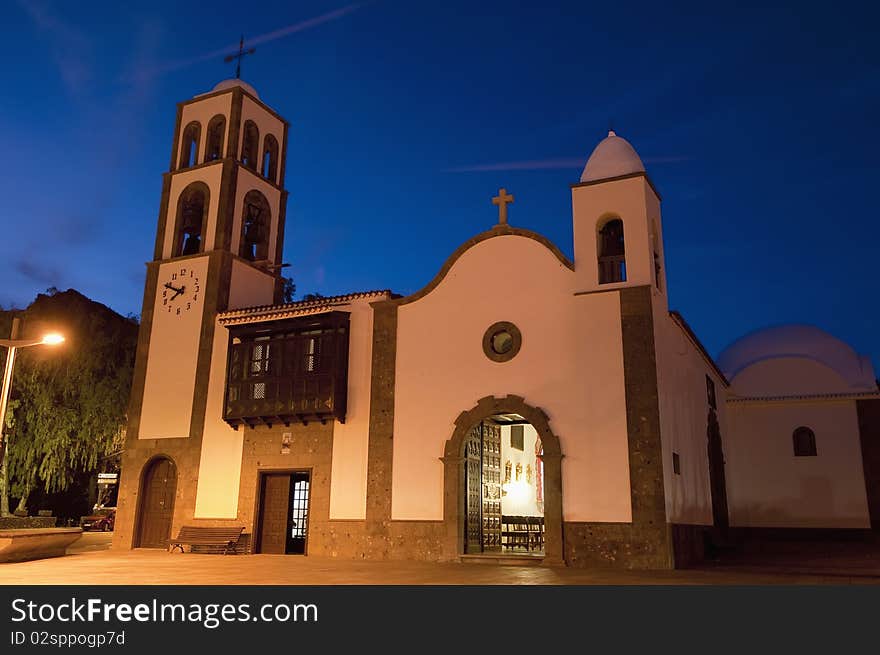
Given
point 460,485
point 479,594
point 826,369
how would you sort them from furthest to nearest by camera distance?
point 826,369
point 460,485
point 479,594

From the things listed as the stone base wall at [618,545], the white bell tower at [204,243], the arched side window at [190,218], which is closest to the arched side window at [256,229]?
the white bell tower at [204,243]

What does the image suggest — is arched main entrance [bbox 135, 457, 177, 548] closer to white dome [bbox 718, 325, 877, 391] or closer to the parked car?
the parked car

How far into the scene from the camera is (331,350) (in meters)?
17.1

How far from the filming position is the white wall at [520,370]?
14.3 m

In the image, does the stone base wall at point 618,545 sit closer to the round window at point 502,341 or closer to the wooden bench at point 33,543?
the round window at point 502,341

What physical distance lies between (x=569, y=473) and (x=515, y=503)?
23.7 feet

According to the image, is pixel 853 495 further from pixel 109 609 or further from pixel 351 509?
pixel 109 609

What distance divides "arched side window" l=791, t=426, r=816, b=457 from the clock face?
1718cm

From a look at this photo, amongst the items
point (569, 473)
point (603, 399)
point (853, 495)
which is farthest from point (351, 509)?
point (853, 495)

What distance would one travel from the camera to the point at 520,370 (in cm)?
1538

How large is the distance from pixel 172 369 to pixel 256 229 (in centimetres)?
461

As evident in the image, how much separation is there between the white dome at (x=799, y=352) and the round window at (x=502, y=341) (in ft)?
35.6

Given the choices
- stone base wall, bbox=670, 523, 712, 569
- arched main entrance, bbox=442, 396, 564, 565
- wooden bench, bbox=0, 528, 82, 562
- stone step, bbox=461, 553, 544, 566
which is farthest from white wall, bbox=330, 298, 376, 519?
stone base wall, bbox=670, 523, 712, 569

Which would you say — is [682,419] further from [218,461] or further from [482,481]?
[218,461]
